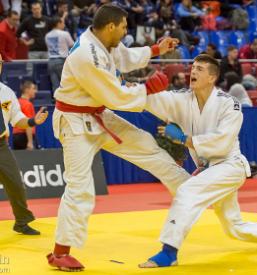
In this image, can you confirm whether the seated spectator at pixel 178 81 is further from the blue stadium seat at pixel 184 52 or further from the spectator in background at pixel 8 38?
the spectator in background at pixel 8 38

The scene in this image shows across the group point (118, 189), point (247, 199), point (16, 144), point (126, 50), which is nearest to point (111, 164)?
point (118, 189)

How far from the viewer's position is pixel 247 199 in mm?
11180

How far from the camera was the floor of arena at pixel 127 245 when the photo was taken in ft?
20.8

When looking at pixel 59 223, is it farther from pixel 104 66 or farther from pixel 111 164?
pixel 111 164

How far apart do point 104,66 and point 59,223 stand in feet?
4.23

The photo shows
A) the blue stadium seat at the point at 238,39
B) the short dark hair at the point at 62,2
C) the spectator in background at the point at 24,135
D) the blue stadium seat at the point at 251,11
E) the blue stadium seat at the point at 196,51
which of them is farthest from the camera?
the blue stadium seat at the point at 251,11

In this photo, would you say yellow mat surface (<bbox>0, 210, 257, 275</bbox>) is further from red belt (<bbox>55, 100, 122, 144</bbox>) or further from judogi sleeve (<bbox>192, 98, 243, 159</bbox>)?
red belt (<bbox>55, 100, 122, 144</bbox>)

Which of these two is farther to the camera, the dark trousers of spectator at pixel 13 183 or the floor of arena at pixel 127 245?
the dark trousers of spectator at pixel 13 183

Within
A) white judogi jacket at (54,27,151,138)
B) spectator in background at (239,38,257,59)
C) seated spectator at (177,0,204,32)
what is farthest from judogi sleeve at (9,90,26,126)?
seated spectator at (177,0,204,32)


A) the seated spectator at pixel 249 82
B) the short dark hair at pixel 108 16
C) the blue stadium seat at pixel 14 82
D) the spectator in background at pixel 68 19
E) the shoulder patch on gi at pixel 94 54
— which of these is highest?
the short dark hair at pixel 108 16

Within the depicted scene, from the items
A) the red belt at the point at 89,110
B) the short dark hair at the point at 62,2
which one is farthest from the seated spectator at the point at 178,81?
the red belt at the point at 89,110

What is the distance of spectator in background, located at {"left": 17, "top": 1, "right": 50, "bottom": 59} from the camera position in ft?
51.2

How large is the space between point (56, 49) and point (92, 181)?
27.6 feet

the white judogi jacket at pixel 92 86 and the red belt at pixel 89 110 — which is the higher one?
the white judogi jacket at pixel 92 86
